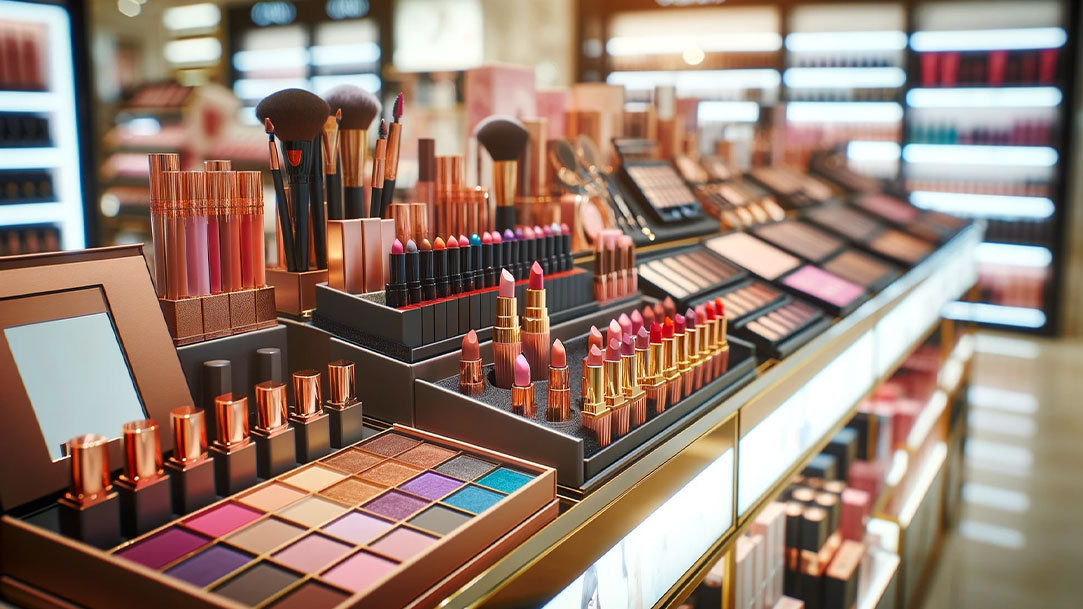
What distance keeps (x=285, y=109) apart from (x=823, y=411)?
1326mm

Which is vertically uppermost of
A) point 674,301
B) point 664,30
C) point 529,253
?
point 664,30

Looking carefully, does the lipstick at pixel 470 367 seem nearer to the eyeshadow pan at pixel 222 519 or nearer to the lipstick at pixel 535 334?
the lipstick at pixel 535 334

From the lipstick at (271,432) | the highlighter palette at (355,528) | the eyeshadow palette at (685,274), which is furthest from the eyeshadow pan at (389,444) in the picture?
the eyeshadow palette at (685,274)

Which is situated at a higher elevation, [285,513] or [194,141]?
[194,141]

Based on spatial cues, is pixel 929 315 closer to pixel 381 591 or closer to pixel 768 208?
pixel 768 208

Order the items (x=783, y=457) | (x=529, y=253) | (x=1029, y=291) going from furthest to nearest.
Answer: (x=1029, y=291)
(x=783, y=457)
(x=529, y=253)

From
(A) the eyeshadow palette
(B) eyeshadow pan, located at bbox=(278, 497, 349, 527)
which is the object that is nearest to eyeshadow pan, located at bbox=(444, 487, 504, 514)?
(B) eyeshadow pan, located at bbox=(278, 497, 349, 527)

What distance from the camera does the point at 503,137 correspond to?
4.98 ft

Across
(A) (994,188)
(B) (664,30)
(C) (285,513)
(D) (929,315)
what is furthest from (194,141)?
(A) (994,188)

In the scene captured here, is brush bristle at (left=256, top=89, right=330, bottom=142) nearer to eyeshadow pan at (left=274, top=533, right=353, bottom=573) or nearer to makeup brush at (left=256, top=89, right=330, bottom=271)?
makeup brush at (left=256, top=89, right=330, bottom=271)

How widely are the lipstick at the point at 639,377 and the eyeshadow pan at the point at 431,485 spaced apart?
0.30 meters

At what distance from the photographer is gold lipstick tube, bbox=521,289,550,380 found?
48.8 inches

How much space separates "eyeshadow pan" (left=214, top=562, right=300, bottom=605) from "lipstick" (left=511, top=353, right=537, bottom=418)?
38 cm

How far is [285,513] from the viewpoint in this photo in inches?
35.9
